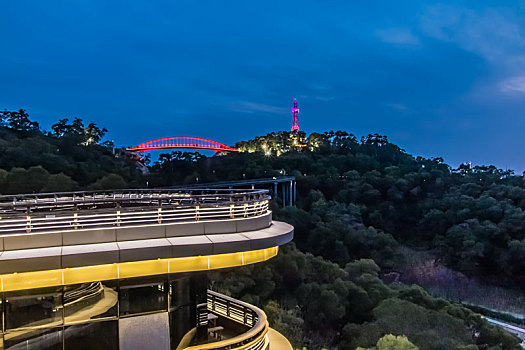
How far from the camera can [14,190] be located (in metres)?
30.3

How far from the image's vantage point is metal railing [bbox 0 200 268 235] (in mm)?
7449

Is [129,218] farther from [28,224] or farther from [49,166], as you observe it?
[49,166]

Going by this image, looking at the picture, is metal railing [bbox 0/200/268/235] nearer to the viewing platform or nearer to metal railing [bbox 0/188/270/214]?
the viewing platform

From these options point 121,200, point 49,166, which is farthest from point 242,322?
point 49,166

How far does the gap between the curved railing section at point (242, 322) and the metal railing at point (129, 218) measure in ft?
8.16

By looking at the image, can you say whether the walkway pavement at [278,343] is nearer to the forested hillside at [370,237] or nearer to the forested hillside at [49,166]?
the forested hillside at [370,237]

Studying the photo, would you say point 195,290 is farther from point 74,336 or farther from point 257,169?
point 257,169

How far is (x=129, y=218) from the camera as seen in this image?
318 inches

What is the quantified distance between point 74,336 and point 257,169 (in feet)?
195

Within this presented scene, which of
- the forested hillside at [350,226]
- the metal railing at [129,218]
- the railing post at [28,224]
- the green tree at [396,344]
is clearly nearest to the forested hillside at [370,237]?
the forested hillside at [350,226]

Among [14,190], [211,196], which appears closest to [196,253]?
[211,196]

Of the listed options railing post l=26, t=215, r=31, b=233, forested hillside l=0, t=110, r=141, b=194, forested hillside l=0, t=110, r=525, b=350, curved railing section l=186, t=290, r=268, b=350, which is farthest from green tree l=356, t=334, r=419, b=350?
forested hillside l=0, t=110, r=141, b=194

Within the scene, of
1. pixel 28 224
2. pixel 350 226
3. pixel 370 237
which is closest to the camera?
pixel 28 224

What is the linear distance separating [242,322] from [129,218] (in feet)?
14.3
